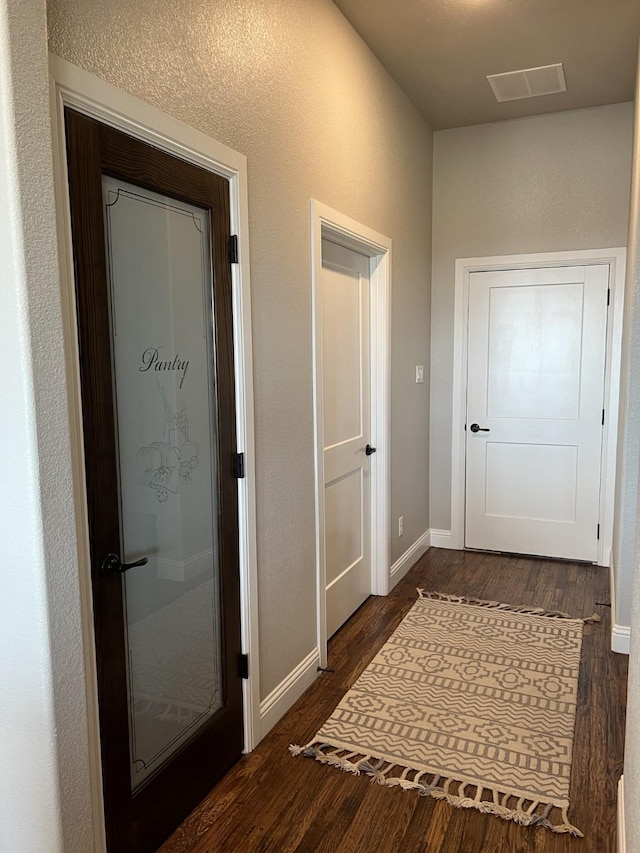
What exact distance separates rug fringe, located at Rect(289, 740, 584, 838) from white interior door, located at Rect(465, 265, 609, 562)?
2.57 m

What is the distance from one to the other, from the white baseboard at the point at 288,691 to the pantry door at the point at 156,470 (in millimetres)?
170

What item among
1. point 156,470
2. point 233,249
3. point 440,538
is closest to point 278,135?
point 233,249

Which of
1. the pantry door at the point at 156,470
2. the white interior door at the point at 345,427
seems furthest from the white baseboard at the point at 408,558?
the pantry door at the point at 156,470

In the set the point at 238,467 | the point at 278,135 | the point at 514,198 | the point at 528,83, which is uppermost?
the point at 528,83

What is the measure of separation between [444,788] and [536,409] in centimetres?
284

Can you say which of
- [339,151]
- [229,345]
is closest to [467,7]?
[339,151]

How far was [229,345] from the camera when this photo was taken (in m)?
2.12

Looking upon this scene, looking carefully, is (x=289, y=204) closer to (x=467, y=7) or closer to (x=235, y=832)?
(x=467, y=7)

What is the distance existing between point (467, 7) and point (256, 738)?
3271 mm

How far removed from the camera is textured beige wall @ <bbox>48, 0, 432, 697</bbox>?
1.69 m

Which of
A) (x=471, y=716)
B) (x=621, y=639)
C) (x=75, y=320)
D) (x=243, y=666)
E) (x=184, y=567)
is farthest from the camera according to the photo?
(x=621, y=639)

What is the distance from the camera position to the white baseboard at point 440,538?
4.70 meters

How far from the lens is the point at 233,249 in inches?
83.3

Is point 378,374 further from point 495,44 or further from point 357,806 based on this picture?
point 357,806
